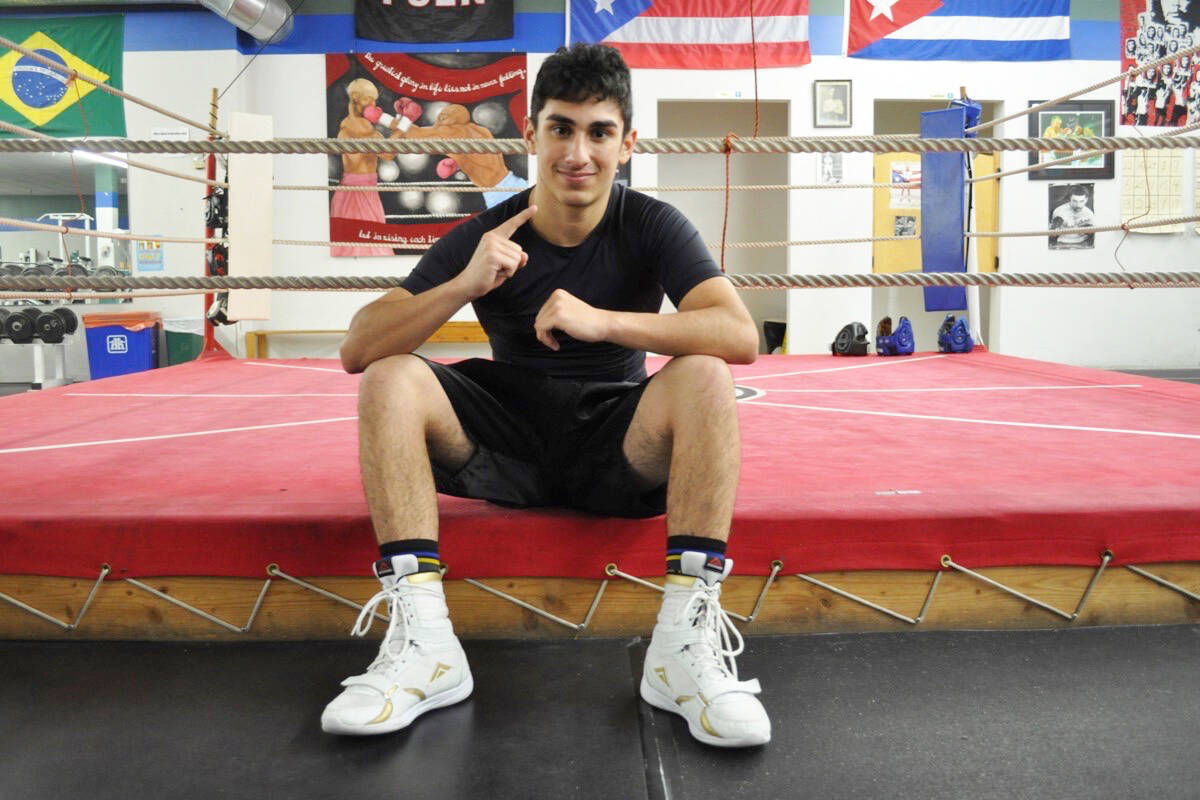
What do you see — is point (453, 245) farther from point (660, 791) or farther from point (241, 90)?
point (241, 90)

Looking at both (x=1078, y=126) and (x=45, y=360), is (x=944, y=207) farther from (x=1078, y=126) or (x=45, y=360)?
(x=45, y=360)

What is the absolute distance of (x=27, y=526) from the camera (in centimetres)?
105

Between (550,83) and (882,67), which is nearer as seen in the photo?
(550,83)

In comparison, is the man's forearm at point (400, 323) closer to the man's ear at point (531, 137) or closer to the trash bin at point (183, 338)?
the man's ear at point (531, 137)

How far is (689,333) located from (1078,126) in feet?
18.4

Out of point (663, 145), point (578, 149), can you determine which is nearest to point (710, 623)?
point (578, 149)

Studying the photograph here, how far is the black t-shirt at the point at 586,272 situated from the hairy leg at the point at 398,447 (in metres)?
0.15

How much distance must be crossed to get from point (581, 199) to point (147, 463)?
2.80ft

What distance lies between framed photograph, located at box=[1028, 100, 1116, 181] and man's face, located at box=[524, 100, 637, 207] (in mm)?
5223

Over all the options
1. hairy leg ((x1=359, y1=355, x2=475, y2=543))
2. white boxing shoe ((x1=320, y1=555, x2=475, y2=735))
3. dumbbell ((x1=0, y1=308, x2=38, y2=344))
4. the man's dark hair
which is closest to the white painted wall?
dumbbell ((x1=0, y1=308, x2=38, y2=344))

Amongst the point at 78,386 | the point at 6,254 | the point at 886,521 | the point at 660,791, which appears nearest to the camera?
the point at 660,791

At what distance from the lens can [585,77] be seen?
1.05 m

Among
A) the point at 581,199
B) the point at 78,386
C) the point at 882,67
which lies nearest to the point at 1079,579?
the point at 581,199

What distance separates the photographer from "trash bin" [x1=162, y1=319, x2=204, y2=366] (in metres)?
5.29
